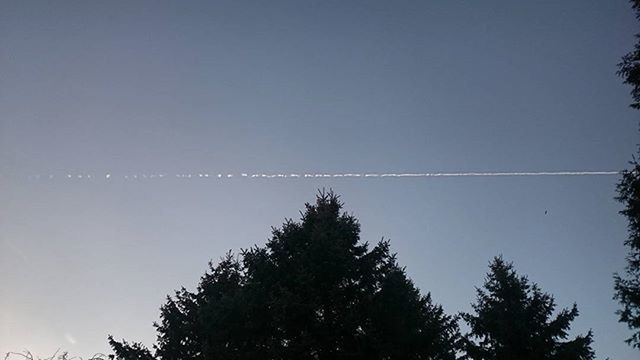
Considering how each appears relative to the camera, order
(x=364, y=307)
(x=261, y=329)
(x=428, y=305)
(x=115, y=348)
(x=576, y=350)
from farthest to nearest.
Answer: (x=428, y=305) < (x=115, y=348) < (x=576, y=350) < (x=261, y=329) < (x=364, y=307)

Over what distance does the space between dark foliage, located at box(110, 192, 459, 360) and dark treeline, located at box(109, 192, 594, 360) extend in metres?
0.04

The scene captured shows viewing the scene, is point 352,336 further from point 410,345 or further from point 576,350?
point 576,350

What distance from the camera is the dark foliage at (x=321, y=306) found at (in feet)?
43.8

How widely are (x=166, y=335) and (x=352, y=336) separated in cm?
1170

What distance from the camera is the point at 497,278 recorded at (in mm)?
22188

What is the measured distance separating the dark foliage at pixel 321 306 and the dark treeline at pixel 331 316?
0.04 meters

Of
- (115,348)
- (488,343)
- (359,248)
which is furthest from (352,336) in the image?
(115,348)

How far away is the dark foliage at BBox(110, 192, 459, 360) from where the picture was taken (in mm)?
13359

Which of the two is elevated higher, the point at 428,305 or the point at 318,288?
the point at 428,305

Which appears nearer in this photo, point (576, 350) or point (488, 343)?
point (576, 350)

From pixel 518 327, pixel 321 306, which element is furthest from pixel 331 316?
pixel 518 327

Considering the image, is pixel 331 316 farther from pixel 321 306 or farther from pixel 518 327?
pixel 518 327

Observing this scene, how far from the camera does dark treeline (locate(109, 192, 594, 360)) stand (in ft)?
44.3

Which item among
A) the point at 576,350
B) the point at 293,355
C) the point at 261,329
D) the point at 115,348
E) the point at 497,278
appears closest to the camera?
the point at 293,355
